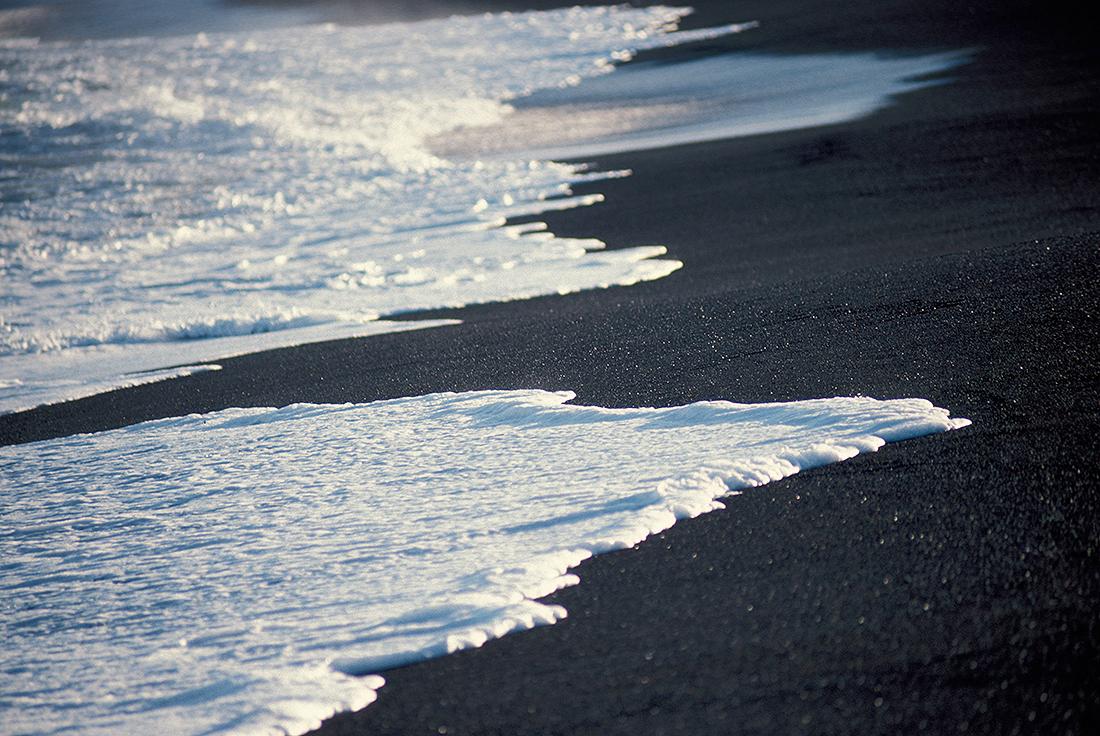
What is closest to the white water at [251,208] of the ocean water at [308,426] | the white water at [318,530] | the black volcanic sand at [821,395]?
the ocean water at [308,426]

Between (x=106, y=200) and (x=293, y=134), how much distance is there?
375 centimetres

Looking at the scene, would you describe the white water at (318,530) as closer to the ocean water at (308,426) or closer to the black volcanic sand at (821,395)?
the ocean water at (308,426)

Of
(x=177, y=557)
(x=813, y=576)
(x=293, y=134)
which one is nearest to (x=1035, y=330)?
(x=813, y=576)

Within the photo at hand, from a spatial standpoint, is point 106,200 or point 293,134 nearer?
point 106,200

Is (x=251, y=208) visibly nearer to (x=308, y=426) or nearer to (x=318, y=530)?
(x=308, y=426)

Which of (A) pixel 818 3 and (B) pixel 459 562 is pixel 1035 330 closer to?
(B) pixel 459 562

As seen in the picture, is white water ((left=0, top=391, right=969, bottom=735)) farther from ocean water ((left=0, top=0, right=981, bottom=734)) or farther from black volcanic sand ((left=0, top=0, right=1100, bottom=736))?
black volcanic sand ((left=0, top=0, right=1100, bottom=736))

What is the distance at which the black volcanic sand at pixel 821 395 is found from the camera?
86.1 inches

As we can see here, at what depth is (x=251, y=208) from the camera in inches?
408

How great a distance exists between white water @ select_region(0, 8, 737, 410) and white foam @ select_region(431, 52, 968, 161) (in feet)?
2.47

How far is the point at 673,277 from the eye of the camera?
606 centimetres

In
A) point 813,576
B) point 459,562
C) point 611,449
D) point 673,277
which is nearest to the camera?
point 813,576

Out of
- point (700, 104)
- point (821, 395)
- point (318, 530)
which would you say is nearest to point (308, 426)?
point (318, 530)

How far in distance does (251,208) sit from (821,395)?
25.0ft
